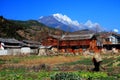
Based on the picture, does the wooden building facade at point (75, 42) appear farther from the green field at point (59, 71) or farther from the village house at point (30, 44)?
the green field at point (59, 71)

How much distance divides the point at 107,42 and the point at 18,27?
55.4 m

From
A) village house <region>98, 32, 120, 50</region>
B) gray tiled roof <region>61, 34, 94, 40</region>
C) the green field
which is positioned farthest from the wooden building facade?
the green field

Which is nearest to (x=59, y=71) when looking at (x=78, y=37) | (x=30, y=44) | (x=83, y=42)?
(x=83, y=42)

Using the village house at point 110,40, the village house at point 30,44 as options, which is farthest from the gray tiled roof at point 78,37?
the village house at point 30,44

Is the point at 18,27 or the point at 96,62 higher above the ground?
the point at 18,27

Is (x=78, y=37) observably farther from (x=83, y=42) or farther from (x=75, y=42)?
(x=83, y=42)

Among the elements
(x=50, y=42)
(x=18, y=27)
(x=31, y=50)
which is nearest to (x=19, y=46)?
(x=31, y=50)

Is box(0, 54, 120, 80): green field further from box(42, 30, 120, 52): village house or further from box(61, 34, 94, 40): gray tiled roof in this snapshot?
box(61, 34, 94, 40): gray tiled roof

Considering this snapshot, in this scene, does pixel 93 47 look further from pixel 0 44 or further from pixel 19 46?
pixel 0 44

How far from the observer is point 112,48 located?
3526 inches

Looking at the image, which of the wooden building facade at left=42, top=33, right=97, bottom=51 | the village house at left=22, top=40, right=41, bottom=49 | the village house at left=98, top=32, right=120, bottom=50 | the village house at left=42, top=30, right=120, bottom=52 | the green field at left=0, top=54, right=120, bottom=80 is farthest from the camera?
the village house at left=22, top=40, right=41, bottom=49

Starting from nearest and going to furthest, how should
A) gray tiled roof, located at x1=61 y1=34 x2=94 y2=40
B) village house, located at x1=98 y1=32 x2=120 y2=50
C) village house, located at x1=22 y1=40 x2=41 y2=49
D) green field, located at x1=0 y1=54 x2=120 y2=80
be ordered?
green field, located at x1=0 y1=54 x2=120 y2=80, gray tiled roof, located at x1=61 y1=34 x2=94 y2=40, village house, located at x1=98 y1=32 x2=120 y2=50, village house, located at x1=22 y1=40 x2=41 y2=49

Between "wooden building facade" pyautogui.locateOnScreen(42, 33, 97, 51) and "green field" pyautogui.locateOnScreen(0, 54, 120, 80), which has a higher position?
"wooden building facade" pyautogui.locateOnScreen(42, 33, 97, 51)

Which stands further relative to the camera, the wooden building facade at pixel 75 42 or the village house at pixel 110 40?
the village house at pixel 110 40
